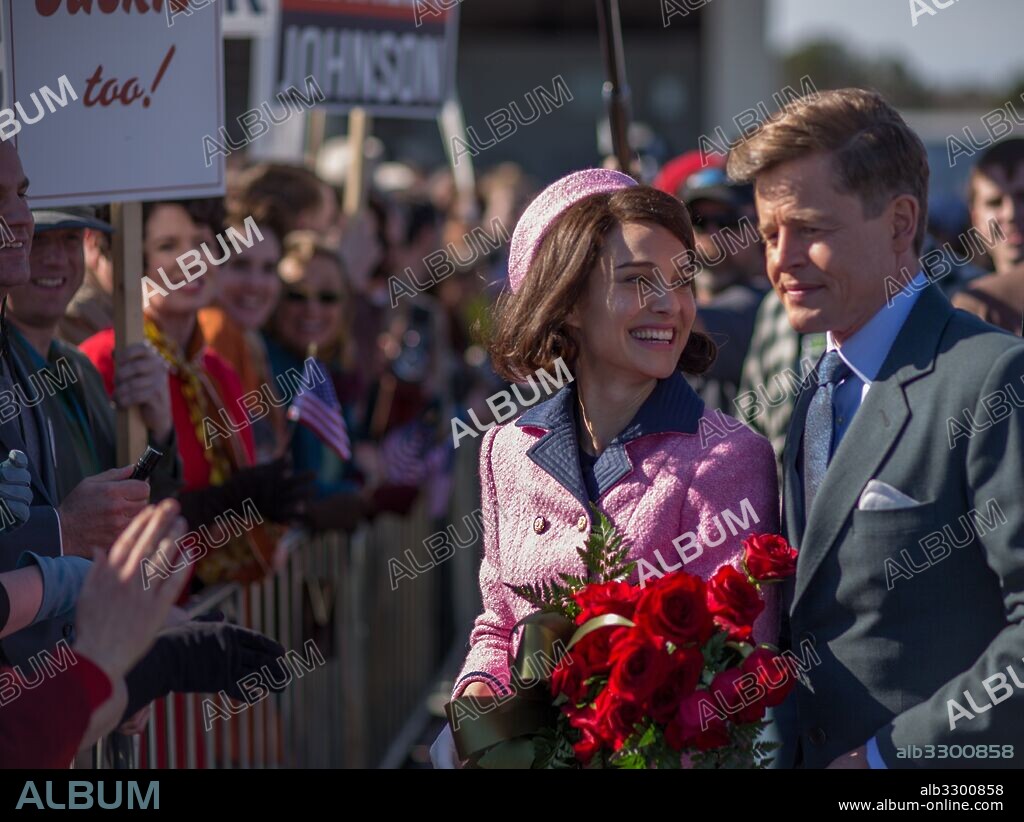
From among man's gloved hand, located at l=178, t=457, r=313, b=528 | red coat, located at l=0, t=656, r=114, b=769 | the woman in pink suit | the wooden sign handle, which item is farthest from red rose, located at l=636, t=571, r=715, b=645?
man's gloved hand, located at l=178, t=457, r=313, b=528

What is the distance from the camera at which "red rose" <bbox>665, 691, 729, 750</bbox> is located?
2205 millimetres

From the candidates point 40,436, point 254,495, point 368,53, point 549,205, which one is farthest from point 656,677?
point 368,53

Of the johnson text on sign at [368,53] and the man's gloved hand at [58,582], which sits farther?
the johnson text on sign at [368,53]

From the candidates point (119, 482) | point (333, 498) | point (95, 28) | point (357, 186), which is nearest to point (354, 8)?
point (357, 186)

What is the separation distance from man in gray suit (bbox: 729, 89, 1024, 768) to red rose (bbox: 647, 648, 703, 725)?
0.37m

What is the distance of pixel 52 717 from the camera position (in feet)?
6.69

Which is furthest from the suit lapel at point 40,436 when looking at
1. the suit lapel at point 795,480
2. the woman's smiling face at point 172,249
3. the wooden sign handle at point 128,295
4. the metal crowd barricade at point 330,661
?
the suit lapel at point 795,480

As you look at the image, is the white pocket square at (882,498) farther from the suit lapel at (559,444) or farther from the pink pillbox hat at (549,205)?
the pink pillbox hat at (549,205)

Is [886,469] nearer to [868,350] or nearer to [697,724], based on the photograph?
[868,350]

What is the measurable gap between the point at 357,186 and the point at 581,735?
Result: 5103 millimetres

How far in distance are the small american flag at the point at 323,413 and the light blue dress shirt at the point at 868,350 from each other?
229 centimetres

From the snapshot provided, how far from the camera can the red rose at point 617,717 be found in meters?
2.19

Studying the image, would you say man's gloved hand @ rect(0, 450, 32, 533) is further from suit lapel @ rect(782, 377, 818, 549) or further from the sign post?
suit lapel @ rect(782, 377, 818, 549)

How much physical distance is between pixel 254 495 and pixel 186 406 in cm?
44
